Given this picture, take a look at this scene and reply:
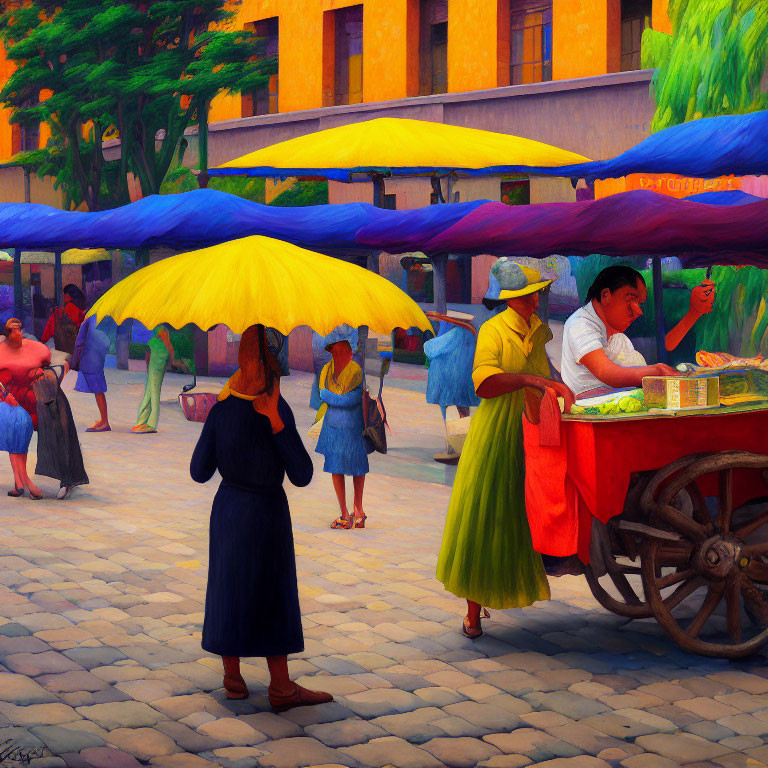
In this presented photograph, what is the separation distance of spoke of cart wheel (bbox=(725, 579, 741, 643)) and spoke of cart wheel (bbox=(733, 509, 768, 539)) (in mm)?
263

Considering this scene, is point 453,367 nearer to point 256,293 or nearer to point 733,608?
point 733,608

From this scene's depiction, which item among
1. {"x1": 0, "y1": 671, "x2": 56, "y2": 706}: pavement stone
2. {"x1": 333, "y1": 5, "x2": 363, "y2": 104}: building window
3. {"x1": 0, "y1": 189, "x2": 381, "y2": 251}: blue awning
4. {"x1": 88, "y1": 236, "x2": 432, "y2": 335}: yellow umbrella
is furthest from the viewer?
{"x1": 333, "y1": 5, "x2": 363, "y2": 104}: building window

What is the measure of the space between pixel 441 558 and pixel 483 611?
22.6 inches

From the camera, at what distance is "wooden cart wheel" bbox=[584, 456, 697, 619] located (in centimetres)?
642

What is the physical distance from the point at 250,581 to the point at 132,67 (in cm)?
2527

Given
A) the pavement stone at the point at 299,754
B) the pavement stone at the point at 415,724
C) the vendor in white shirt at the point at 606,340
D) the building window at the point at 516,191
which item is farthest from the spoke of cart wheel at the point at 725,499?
the building window at the point at 516,191

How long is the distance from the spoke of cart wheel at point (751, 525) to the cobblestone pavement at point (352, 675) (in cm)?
64

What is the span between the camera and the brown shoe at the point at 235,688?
590 cm

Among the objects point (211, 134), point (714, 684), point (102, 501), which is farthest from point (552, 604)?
point (211, 134)

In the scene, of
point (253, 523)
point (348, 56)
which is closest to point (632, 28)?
point (348, 56)

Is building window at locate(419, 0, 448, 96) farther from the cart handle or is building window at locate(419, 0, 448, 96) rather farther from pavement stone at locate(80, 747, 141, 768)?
pavement stone at locate(80, 747, 141, 768)

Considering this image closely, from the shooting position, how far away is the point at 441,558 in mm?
7016
